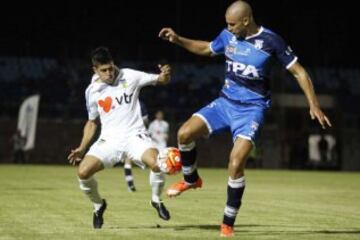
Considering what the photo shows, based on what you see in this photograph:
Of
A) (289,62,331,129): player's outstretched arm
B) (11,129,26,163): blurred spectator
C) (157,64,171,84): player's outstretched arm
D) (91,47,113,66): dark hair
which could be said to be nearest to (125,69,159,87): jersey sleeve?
(157,64,171,84): player's outstretched arm

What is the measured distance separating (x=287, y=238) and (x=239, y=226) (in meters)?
1.70

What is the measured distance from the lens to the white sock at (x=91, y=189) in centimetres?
1020

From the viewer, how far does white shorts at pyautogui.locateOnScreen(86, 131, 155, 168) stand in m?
10.2

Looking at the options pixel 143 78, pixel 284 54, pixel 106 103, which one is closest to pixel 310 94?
pixel 284 54

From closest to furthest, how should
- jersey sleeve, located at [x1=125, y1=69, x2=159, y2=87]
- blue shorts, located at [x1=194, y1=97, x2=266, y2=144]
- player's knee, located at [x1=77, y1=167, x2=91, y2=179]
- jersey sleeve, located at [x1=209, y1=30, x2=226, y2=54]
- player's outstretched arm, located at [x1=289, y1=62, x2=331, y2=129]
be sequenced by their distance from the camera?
player's outstretched arm, located at [x1=289, y1=62, x2=331, y2=129] < blue shorts, located at [x1=194, y1=97, x2=266, y2=144] < jersey sleeve, located at [x1=209, y1=30, x2=226, y2=54] < player's knee, located at [x1=77, y1=167, x2=91, y2=179] < jersey sleeve, located at [x1=125, y1=69, x2=159, y2=87]

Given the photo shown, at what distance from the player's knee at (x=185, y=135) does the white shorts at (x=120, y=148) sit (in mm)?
589

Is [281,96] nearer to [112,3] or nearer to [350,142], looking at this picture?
[350,142]

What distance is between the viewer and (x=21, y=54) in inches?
1495

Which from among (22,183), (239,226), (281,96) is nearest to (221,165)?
(281,96)

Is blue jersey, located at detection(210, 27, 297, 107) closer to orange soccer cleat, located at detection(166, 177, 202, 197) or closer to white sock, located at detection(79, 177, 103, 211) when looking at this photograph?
orange soccer cleat, located at detection(166, 177, 202, 197)

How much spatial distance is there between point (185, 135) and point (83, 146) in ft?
4.47

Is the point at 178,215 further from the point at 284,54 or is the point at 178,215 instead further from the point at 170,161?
the point at 284,54

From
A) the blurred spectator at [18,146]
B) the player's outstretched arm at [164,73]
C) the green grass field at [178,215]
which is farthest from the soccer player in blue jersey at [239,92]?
the blurred spectator at [18,146]

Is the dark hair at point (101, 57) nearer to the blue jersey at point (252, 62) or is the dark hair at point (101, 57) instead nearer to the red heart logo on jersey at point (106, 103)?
the red heart logo on jersey at point (106, 103)
